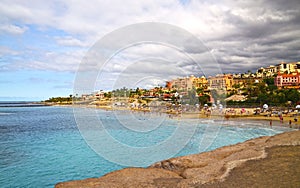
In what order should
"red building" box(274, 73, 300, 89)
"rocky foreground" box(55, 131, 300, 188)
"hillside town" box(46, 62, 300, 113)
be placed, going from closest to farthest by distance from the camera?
"rocky foreground" box(55, 131, 300, 188) → "hillside town" box(46, 62, 300, 113) → "red building" box(274, 73, 300, 89)

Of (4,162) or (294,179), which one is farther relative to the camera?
(4,162)

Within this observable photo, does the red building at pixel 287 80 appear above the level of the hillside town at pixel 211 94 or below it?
above

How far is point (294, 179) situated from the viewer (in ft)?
27.3

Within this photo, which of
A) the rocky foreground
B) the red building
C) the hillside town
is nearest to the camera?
the rocky foreground

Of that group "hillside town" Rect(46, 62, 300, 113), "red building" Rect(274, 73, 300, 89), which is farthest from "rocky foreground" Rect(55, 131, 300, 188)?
"red building" Rect(274, 73, 300, 89)

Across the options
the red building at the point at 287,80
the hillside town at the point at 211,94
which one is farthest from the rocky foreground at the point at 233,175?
the red building at the point at 287,80

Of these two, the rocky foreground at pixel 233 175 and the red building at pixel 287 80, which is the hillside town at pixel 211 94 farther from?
the rocky foreground at pixel 233 175

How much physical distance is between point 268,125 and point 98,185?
35.1m

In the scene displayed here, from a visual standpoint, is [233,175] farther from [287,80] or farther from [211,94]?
[287,80]

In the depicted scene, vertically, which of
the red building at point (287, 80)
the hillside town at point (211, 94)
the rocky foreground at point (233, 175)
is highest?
the red building at point (287, 80)

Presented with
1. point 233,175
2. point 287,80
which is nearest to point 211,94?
point 287,80

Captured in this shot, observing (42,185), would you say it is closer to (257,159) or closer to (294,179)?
(257,159)

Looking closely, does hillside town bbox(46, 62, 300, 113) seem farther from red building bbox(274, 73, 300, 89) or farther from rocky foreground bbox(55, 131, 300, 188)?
rocky foreground bbox(55, 131, 300, 188)

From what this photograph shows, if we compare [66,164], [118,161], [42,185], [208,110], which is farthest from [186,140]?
[208,110]
